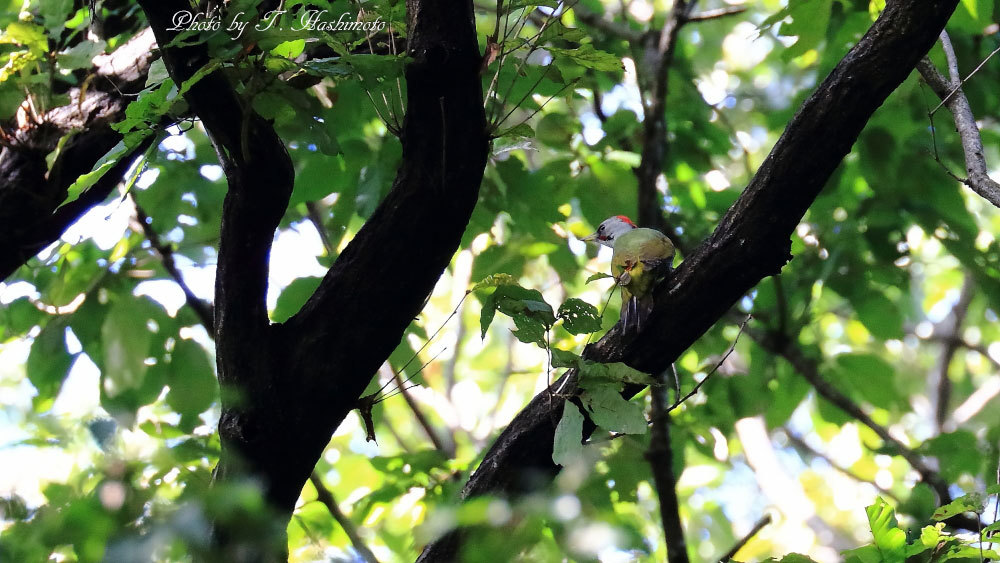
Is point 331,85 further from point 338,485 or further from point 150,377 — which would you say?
point 338,485

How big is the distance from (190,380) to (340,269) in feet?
3.81

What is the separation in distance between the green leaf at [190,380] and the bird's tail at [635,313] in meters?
1.45

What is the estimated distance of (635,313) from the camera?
1939mm

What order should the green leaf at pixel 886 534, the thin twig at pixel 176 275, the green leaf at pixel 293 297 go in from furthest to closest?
the thin twig at pixel 176 275
the green leaf at pixel 293 297
the green leaf at pixel 886 534

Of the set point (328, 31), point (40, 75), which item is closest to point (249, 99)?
point (328, 31)

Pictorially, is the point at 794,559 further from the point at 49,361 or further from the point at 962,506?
the point at 49,361

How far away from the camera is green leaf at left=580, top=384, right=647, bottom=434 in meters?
1.51

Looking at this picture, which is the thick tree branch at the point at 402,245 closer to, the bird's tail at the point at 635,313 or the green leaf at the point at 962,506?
the bird's tail at the point at 635,313

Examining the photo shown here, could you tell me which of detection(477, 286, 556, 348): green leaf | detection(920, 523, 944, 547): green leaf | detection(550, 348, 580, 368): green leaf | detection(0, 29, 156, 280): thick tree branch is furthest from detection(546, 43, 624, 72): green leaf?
detection(0, 29, 156, 280): thick tree branch

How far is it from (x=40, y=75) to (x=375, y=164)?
1.01 metres

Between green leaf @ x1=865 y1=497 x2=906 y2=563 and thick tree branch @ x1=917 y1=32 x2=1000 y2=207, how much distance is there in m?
0.67

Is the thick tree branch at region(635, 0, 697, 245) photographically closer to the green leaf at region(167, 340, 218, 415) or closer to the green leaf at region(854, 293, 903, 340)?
the green leaf at region(854, 293, 903, 340)

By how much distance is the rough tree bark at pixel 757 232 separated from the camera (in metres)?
1.70

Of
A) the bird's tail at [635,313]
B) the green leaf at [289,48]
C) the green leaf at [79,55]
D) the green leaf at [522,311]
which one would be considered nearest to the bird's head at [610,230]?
the bird's tail at [635,313]
